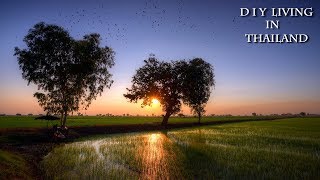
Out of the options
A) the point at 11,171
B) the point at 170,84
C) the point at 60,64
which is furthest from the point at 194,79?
the point at 11,171

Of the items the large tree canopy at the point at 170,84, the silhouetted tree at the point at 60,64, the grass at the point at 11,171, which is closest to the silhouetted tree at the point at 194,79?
the large tree canopy at the point at 170,84

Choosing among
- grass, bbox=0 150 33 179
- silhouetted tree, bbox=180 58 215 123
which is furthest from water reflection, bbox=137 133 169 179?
silhouetted tree, bbox=180 58 215 123

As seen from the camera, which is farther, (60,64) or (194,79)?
(194,79)

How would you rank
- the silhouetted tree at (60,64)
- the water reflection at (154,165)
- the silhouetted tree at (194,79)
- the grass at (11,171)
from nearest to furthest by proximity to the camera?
the grass at (11,171) < the water reflection at (154,165) < the silhouetted tree at (60,64) < the silhouetted tree at (194,79)

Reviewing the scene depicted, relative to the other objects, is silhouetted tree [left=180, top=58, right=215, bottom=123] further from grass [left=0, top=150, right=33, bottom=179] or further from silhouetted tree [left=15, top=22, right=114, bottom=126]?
grass [left=0, top=150, right=33, bottom=179]

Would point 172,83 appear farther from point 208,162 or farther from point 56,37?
point 208,162

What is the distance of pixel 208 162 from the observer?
20547 mm

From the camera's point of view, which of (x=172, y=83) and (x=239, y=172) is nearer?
(x=239, y=172)

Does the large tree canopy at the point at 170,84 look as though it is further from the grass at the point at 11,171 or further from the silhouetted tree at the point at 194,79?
the grass at the point at 11,171

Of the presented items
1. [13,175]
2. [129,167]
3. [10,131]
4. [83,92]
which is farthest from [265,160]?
[83,92]

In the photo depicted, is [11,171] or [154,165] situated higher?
[11,171]

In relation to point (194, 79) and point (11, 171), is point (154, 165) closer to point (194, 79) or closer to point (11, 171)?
point (11, 171)

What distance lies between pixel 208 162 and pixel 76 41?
3400cm

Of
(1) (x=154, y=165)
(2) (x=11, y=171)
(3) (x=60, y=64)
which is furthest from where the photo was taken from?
(3) (x=60, y=64)
